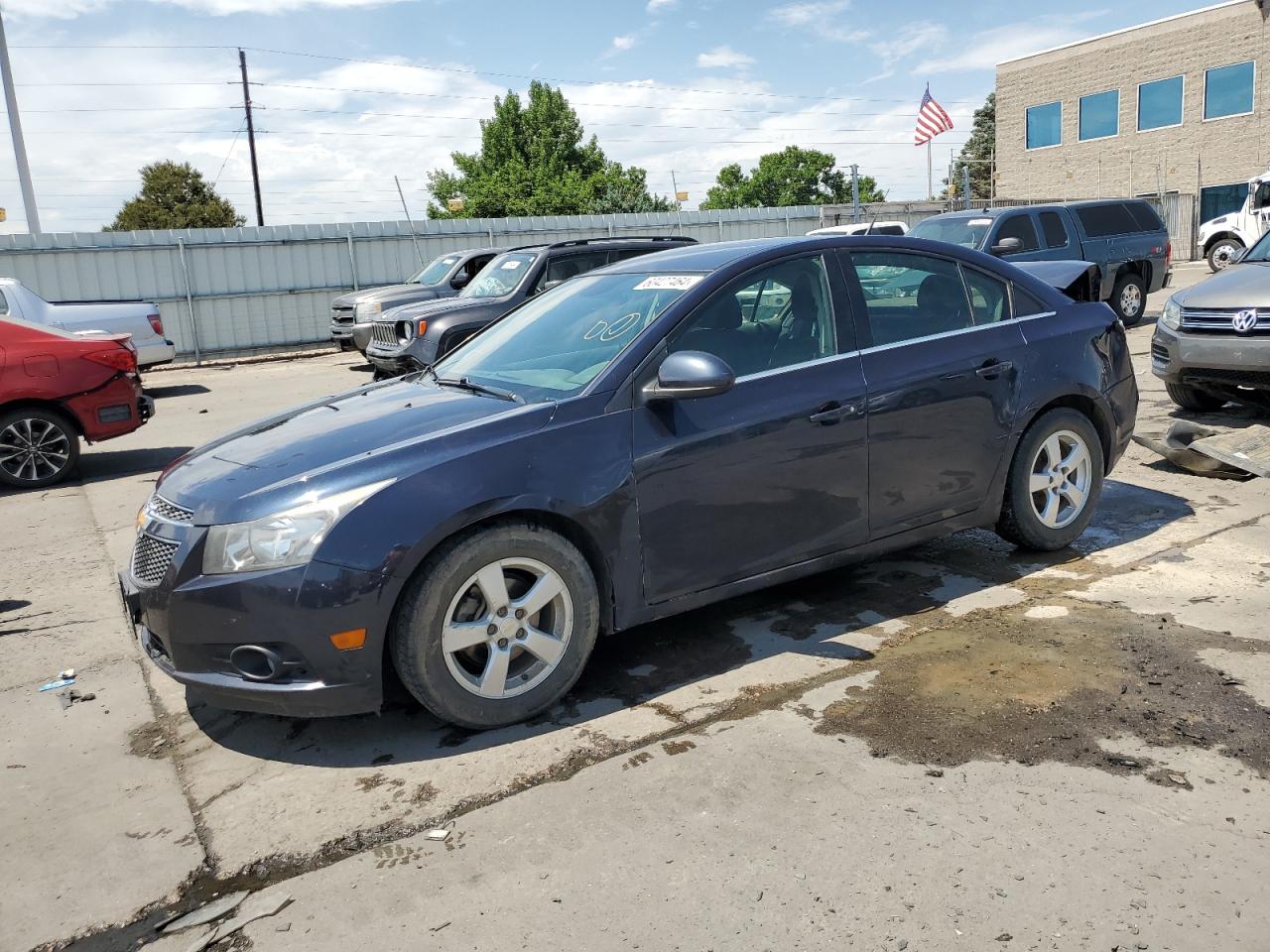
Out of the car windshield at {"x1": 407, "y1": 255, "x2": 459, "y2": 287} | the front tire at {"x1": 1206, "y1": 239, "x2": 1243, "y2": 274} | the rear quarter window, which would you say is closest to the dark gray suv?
the car windshield at {"x1": 407, "y1": 255, "x2": 459, "y2": 287}

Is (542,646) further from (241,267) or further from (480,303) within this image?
(241,267)

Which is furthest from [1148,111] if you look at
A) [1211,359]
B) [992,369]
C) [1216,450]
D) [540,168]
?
[992,369]

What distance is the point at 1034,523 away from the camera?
503cm

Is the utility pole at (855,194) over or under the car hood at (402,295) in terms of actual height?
over

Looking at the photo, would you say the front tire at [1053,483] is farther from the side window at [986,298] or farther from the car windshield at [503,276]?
the car windshield at [503,276]

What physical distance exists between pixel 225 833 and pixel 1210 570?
4.29 m

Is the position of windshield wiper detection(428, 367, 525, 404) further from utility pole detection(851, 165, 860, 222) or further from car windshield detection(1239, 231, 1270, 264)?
utility pole detection(851, 165, 860, 222)

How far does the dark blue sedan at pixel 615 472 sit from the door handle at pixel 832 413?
0.6 inches

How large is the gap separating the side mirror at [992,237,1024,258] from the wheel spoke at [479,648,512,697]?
Result: 9774 mm

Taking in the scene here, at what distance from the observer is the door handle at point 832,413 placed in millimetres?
4180

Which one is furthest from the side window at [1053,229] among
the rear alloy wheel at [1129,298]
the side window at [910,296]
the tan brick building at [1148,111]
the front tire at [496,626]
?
the tan brick building at [1148,111]

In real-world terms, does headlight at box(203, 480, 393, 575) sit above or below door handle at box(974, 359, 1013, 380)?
below

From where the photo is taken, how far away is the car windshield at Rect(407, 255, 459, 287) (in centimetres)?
1740

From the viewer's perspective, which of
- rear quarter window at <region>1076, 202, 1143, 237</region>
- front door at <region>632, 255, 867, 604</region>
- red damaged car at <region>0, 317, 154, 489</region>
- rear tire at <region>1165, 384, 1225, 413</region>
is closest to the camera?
front door at <region>632, 255, 867, 604</region>
